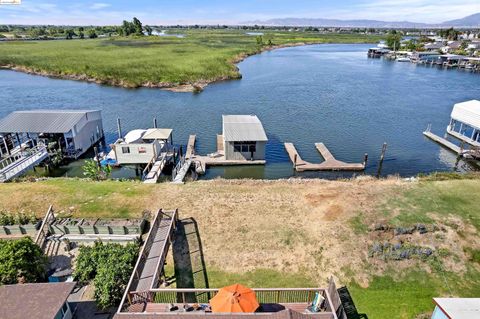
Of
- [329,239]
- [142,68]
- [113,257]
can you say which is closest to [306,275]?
[329,239]

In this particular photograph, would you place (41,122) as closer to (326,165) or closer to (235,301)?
(326,165)

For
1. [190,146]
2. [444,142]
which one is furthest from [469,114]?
[190,146]

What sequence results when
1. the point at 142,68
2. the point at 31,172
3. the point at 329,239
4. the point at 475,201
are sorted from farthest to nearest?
the point at 142,68 < the point at 31,172 < the point at 475,201 < the point at 329,239

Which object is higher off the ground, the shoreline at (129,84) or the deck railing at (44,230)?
the shoreline at (129,84)

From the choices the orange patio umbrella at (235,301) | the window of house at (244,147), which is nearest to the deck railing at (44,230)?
the orange patio umbrella at (235,301)

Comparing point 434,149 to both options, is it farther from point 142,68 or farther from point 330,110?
point 142,68

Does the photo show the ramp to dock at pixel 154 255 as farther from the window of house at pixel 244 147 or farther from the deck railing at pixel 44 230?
the window of house at pixel 244 147
